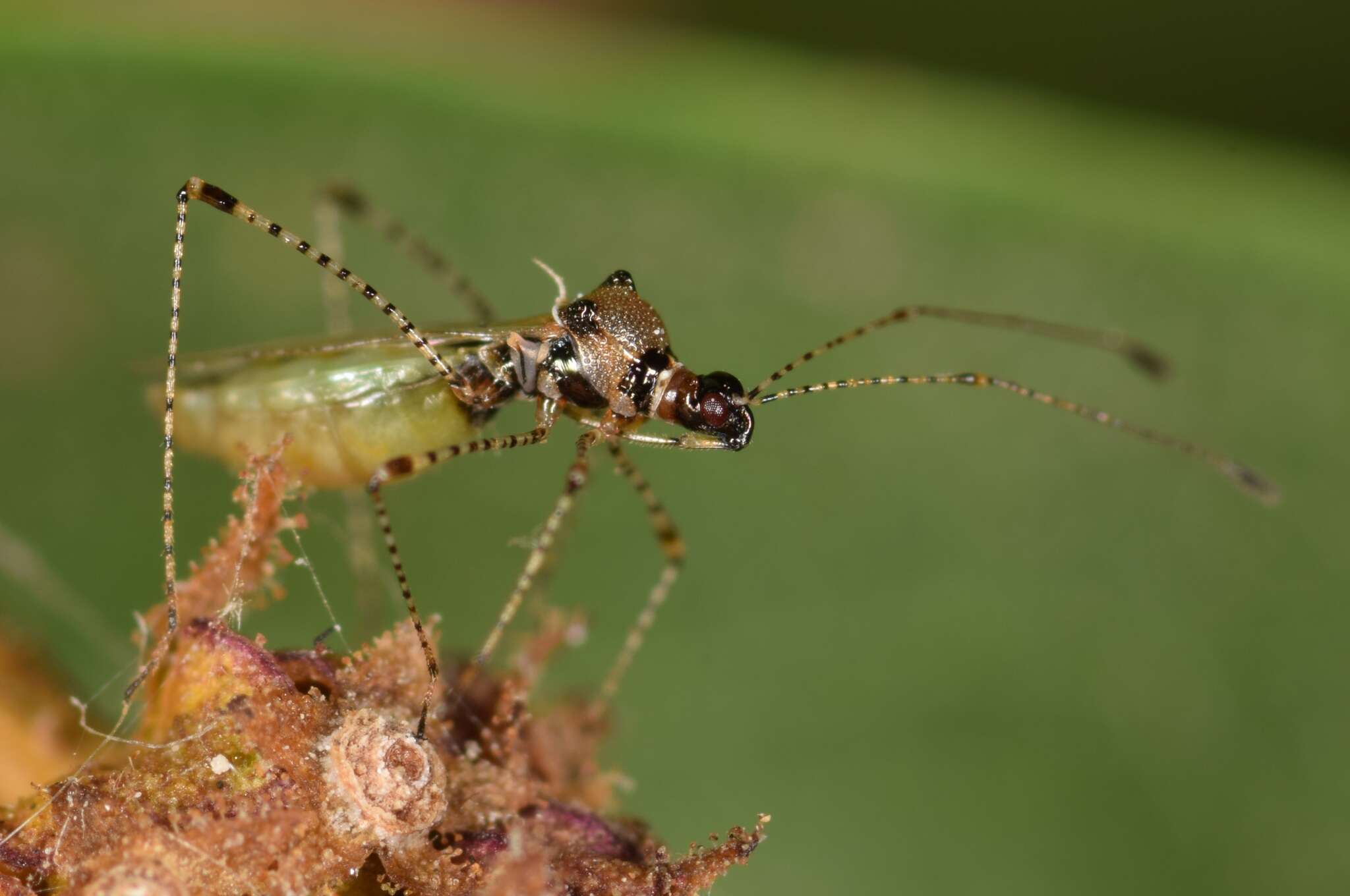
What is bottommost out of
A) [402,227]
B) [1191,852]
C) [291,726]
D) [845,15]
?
[291,726]

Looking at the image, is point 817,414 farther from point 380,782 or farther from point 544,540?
point 380,782

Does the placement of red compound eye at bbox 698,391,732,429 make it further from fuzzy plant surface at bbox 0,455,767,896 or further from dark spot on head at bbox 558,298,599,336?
fuzzy plant surface at bbox 0,455,767,896

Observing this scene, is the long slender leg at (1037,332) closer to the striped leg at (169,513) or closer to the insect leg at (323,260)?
the insect leg at (323,260)

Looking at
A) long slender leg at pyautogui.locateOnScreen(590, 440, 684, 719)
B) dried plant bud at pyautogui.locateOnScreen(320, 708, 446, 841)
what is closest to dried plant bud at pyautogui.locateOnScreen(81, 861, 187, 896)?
dried plant bud at pyautogui.locateOnScreen(320, 708, 446, 841)

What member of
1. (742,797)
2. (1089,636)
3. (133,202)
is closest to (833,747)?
(742,797)

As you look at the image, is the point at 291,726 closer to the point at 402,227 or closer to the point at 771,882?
the point at 771,882

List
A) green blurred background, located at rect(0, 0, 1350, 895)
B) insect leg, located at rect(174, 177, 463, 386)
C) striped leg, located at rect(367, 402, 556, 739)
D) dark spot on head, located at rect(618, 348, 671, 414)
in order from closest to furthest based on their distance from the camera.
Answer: striped leg, located at rect(367, 402, 556, 739), insect leg, located at rect(174, 177, 463, 386), dark spot on head, located at rect(618, 348, 671, 414), green blurred background, located at rect(0, 0, 1350, 895)
